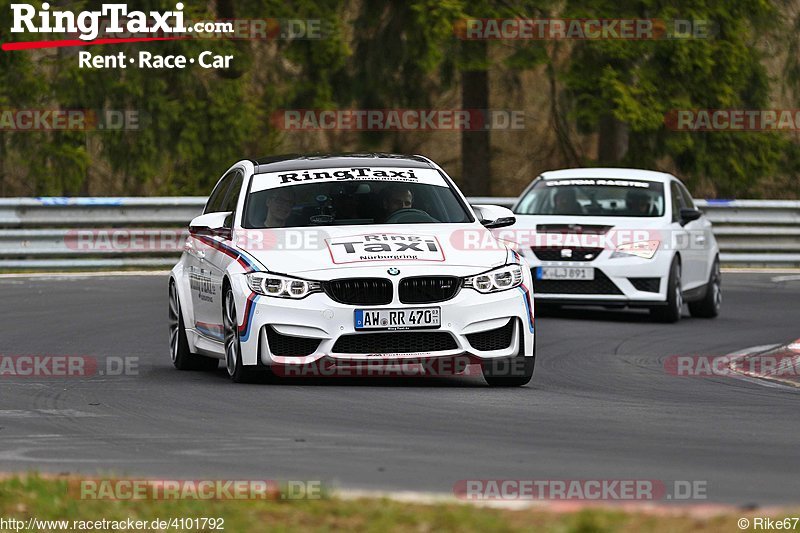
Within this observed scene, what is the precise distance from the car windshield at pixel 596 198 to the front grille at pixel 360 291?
808 cm

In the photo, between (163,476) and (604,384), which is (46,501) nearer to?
(163,476)

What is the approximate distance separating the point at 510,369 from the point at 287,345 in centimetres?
149

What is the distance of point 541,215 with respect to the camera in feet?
61.8

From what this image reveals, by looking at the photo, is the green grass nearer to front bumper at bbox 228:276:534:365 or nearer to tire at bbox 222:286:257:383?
front bumper at bbox 228:276:534:365

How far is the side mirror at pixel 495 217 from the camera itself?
1237 centimetres

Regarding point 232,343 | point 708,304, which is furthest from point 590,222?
point 232,343

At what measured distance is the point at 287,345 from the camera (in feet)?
36.7

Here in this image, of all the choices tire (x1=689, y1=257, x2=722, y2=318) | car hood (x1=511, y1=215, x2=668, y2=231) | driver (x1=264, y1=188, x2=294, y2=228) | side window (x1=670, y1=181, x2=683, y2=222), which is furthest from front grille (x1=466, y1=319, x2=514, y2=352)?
tire (x1=689, y1=257, x2=722, y2=318)

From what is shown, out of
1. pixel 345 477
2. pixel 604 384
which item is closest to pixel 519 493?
pixel 345 477

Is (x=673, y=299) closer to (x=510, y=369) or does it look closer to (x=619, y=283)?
(x=619, y=283)

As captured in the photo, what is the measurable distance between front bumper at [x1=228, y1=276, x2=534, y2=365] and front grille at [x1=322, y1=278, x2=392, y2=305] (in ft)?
0.14

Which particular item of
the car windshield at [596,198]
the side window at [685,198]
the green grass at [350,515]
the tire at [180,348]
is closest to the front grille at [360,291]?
the tire at [180,348]

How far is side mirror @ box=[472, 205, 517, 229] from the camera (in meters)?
12.4

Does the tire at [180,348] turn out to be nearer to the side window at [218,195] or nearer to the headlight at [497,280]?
the side window at [218,195]
